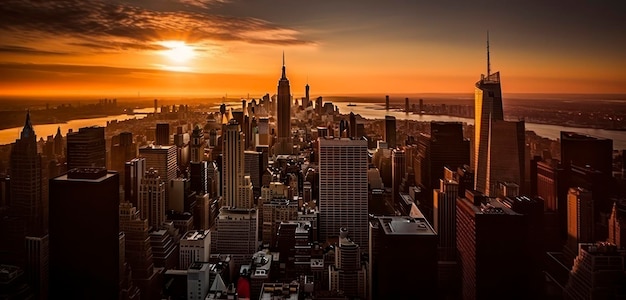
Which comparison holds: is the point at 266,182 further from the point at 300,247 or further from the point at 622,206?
the point at 622,206

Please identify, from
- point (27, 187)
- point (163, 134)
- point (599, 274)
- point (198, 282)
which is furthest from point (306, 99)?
point (599, 274)

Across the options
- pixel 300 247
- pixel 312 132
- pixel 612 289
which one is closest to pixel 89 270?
pixel 300 247

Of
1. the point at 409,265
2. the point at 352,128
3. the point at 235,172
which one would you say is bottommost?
the point at 409,265

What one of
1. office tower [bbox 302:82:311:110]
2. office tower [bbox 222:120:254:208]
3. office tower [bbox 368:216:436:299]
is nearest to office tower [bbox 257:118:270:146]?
office tower [bbox 222:120:254:208]

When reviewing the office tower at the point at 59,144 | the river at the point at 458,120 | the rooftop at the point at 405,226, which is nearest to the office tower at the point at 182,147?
the river at the point at 458,120

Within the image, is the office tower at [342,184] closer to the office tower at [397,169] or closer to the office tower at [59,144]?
the office tower at [397,169]

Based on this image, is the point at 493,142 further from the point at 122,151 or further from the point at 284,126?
the point at 284,126

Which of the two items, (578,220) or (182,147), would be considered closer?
(578,220)

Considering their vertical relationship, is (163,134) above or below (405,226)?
above
